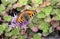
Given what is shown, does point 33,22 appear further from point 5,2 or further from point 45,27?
point 5,2

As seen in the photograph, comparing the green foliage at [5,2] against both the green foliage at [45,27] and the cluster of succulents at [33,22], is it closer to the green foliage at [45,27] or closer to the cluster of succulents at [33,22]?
the cluster of succulents at [33,22]

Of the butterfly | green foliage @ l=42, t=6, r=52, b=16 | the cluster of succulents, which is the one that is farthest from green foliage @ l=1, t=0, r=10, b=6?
green foliage @ l=42, t=6, r=52, b=16

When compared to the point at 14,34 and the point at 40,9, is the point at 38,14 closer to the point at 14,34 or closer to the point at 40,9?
the point at 40,9

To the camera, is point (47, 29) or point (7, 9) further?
point (7, 9)

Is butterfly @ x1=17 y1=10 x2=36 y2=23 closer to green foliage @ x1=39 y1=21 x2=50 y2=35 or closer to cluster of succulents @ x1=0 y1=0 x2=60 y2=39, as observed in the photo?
cluster of succulents @ x1=0 y1=0 x2=60 y2=39

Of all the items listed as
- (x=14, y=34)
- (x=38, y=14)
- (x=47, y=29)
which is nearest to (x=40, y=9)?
(x=38, y=14)

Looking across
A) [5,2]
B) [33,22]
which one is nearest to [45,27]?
[33,22]

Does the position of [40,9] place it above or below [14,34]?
above

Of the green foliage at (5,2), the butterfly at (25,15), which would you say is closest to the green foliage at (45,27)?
the butterfly at (25,15)
